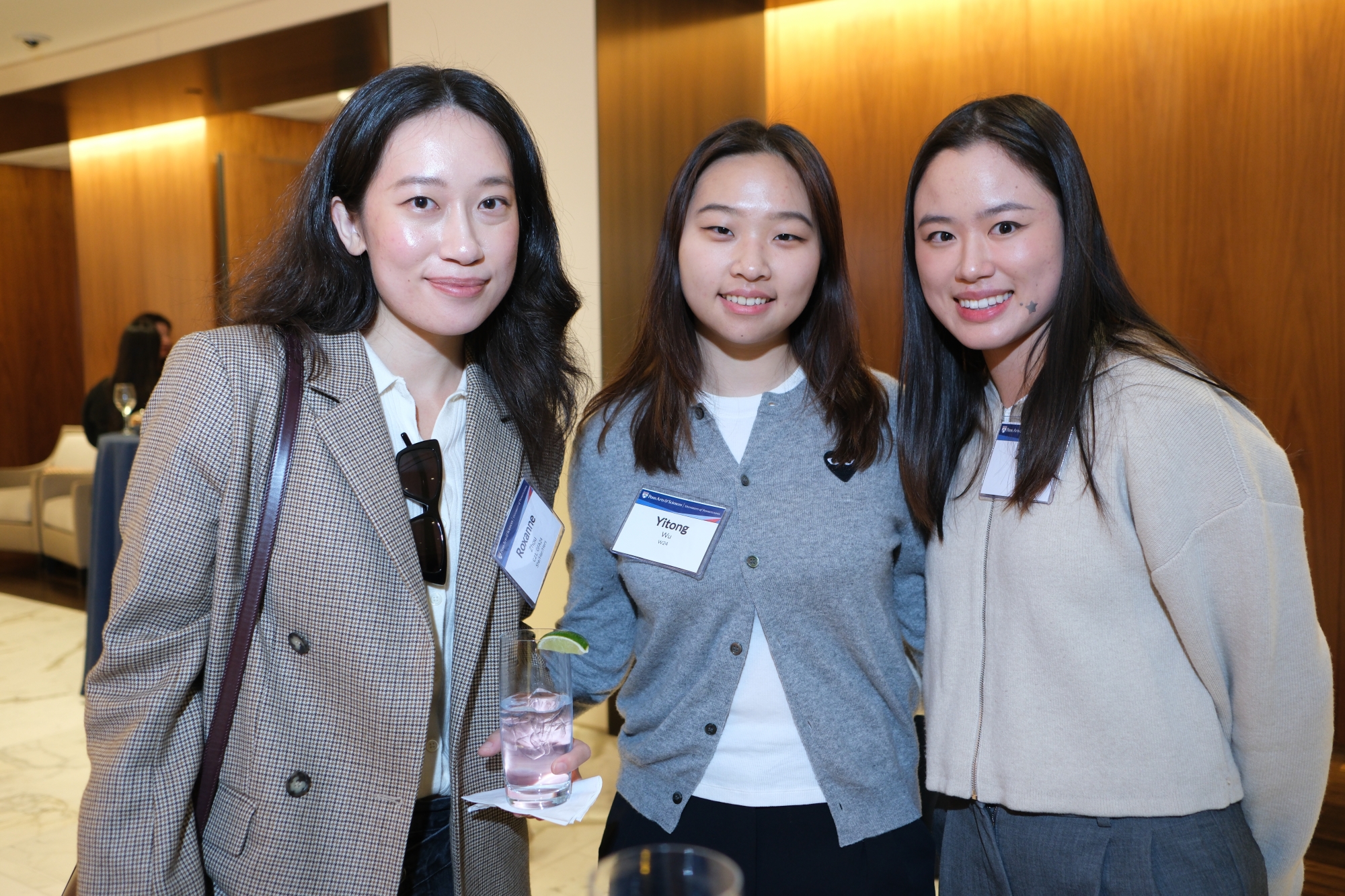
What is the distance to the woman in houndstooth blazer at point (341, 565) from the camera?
124 cm

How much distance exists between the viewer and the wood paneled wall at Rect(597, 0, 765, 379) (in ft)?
13.3

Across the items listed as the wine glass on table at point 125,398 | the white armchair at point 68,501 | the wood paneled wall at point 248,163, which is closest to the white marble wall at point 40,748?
the white armchair at point 68,501

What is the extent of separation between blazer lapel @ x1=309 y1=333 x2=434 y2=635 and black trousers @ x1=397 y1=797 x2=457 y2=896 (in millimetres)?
289

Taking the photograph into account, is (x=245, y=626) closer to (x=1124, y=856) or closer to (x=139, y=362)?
(x=1124, y=856)

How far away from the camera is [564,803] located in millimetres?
1239

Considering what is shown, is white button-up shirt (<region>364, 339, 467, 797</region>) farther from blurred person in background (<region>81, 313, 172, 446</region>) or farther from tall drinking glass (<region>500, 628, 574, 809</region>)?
blurred person in background (<region>81, 313, 172, 446</region>)

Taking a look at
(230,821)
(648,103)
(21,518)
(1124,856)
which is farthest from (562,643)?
(21,518)

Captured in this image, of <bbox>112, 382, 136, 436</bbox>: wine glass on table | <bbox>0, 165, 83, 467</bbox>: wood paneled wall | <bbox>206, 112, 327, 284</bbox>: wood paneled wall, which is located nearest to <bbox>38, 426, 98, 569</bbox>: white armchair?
<bbox>112, 382, 136, 436</bbox>: wine glass on table

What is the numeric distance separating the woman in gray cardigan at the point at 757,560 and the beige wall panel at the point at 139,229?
7188mm

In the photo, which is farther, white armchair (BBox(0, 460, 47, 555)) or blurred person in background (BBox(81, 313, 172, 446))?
white armchair (BBox(0, 460, 47, 555))

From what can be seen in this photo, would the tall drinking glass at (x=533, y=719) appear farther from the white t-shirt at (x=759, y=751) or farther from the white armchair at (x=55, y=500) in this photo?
the white armchair at (x=55, y=500)

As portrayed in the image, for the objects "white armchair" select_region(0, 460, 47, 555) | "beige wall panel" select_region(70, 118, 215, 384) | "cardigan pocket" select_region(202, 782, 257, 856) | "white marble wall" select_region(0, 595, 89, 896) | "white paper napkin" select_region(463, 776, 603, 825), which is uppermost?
"beige wall panel" select_region(70, 118, 215, 384)

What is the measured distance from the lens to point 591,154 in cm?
399

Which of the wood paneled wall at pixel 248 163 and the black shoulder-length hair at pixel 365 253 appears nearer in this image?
the black shoulder-length hair at pixel 365 253
